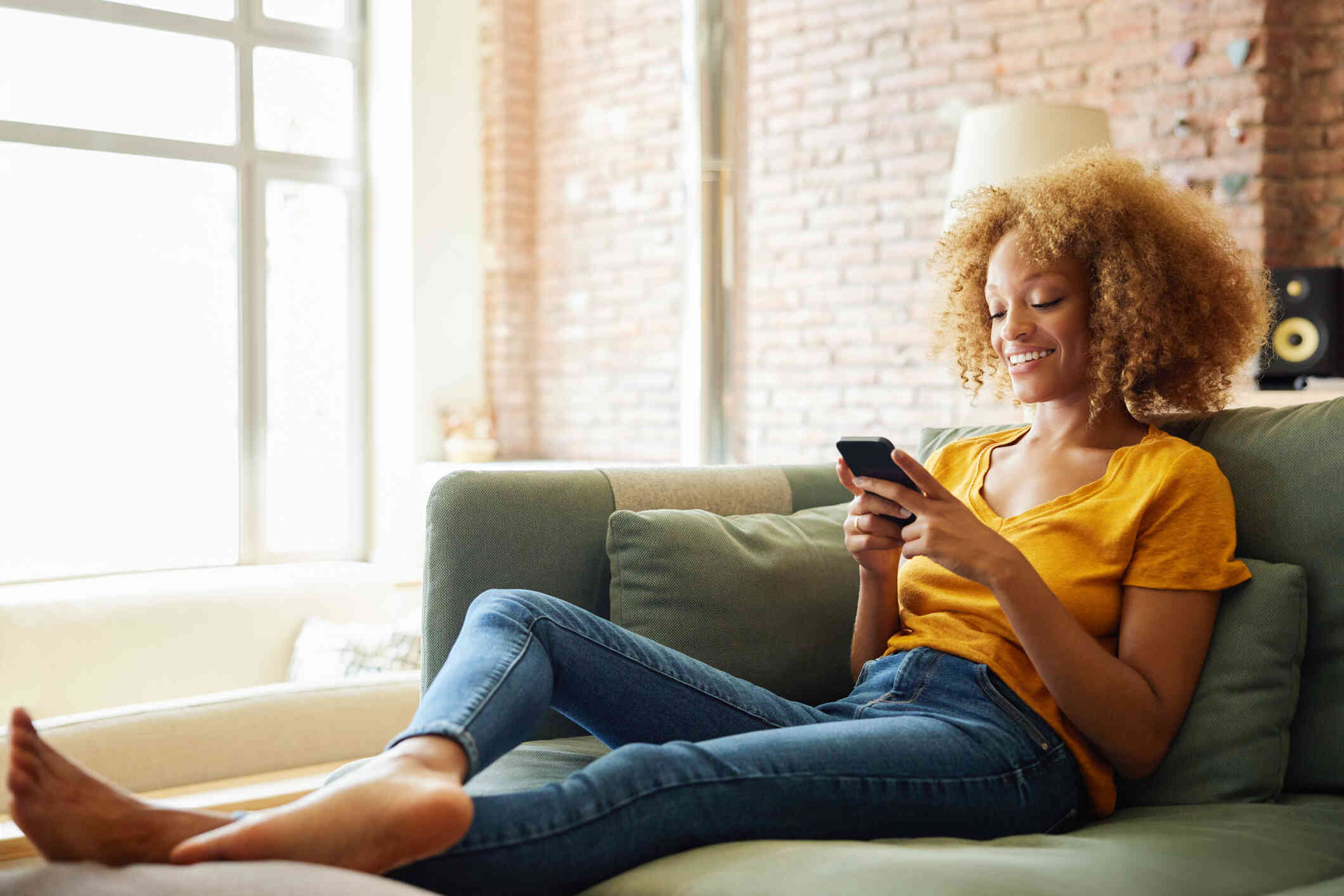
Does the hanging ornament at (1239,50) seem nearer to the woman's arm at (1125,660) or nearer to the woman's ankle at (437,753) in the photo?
the woman's arm at (1125,660)

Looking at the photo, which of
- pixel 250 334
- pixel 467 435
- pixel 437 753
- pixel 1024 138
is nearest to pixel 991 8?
pixel 1024 138

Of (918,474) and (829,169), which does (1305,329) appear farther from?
(918,474)

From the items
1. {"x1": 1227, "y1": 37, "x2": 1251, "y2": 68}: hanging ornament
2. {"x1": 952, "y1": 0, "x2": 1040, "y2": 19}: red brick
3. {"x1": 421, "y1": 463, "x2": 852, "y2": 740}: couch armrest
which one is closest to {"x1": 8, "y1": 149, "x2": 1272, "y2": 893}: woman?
{"x1": 421, "y1": 463, "x2": 852, "y2": 740}: couch armrest

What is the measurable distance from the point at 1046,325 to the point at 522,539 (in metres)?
0.76

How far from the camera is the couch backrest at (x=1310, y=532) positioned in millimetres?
1555

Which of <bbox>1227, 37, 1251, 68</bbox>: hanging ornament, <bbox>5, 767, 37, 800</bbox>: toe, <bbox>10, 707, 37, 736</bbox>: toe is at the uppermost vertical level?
<bbox>1227, 37, 1251, 68</bbox>: hanging ornament

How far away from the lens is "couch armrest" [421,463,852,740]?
1.80 metres

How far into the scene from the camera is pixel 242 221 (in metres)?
5.18

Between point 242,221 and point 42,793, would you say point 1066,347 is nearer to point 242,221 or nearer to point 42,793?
point 42,793

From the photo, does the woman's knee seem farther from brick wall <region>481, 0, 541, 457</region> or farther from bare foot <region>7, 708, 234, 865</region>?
brick wall <region>481, 0, 541, 457</region>

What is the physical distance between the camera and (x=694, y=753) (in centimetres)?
129

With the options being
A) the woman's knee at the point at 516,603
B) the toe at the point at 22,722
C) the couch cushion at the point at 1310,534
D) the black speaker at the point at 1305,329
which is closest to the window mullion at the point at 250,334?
the black speaker at the point at 1305,329

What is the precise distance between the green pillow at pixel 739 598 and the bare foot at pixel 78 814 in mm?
759

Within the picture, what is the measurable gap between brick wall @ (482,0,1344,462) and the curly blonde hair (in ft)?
5.17
